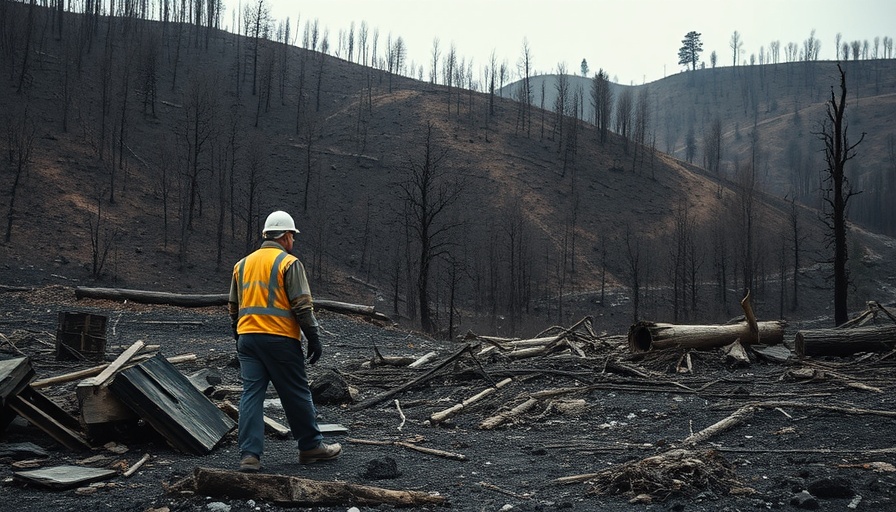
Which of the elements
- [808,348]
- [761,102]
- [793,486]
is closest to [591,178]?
[808,348]

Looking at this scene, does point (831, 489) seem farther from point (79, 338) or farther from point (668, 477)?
point (79, 338)

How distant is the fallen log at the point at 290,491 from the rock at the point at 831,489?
284cm

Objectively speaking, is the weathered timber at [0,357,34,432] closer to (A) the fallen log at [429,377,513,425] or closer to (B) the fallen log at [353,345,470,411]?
(B) the fallen log at [353,345,470,411]

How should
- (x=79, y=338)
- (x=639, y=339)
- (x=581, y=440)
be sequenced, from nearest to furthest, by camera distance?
(x=581, y=440) → (x=79, y=338) → (x=639, y=339)

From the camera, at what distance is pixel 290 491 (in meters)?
4.77

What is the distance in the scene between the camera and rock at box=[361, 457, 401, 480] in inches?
227

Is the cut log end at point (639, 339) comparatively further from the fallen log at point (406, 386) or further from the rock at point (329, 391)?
the rock at point (329, 391)

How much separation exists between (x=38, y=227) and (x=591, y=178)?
57.9m

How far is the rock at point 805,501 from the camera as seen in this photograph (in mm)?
4641

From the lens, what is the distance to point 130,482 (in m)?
5.46

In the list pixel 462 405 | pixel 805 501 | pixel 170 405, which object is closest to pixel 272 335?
pixel 170 405

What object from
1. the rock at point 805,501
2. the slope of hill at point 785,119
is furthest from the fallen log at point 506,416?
the slope of hill at point 785,119

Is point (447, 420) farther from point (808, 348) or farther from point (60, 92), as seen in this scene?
point (60, 92)

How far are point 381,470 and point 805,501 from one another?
3333mm
